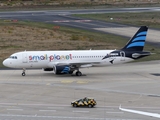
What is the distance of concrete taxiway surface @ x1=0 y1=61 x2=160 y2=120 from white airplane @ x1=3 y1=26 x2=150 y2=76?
1437 mm

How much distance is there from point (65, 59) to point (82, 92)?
12533 millimetres

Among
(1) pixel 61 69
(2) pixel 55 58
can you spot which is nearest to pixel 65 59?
(2) pixel 55 58

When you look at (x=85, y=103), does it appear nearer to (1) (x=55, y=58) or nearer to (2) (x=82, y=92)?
(2) (x=82, y=92)

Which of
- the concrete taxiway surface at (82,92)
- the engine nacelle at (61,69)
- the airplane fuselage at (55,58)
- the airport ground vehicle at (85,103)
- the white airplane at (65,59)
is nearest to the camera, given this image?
the concrete taxiway surface at (82,92)

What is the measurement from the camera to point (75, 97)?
51875 millimetres

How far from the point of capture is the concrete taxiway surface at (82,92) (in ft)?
144

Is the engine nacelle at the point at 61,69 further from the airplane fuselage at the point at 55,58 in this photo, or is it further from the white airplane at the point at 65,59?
the airplane fuselage at the point at 55,58

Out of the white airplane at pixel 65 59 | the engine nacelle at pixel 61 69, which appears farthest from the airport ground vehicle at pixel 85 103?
the white airplane at pixel 65 59

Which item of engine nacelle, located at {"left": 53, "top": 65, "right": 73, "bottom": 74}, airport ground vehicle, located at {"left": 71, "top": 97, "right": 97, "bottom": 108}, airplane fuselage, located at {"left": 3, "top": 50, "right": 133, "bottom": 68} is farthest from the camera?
airplane fuselage, located at {"left": 3, "top": 50, "right": 133, "bottom": 68}

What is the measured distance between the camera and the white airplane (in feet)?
215

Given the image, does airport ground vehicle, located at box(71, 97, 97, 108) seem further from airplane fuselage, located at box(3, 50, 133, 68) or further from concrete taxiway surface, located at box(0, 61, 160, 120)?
airplane fuselage, located at box(3, 50, 133, 68)

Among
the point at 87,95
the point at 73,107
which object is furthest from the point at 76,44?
the point at 73,107

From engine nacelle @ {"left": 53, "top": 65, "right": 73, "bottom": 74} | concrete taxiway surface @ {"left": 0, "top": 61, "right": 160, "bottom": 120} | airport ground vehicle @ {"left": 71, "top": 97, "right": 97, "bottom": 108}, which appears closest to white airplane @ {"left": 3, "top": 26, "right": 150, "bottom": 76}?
engine nacelle @ {"left": 53, "top": 65, "right": 73, "bottom": 74}

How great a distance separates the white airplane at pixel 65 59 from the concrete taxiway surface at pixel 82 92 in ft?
4.72
